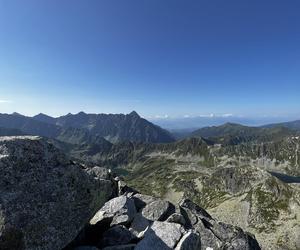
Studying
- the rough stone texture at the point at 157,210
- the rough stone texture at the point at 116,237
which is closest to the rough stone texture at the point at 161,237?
the rough stone texture at the point at 116,237

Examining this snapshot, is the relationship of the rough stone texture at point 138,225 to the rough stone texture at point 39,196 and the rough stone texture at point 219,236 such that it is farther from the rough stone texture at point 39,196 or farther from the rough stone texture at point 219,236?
the rough stone texture at point 219,236

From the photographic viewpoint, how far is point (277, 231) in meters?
143

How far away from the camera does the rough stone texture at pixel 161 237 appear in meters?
16.0

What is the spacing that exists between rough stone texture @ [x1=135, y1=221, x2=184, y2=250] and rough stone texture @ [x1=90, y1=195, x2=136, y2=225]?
404cm

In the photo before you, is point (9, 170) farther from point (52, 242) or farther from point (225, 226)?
point (225, 226)

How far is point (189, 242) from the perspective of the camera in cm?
1647

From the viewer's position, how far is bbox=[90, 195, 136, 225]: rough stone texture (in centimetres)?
2134

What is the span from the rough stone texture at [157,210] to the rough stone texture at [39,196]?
7082mm

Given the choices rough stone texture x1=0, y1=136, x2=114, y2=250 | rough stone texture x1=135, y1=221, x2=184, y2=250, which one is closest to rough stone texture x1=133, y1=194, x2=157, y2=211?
rough stone texture x1=135, y1=221, x2=184, y2=250

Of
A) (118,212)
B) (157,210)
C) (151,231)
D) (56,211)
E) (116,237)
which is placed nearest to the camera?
(56,211)

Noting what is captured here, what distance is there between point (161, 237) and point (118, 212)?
20.5ft

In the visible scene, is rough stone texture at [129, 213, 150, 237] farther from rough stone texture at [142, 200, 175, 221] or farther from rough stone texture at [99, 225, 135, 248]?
rough stone texture at [142, 200, 175, 221]


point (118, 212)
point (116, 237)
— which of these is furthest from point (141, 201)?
point (116, 237)

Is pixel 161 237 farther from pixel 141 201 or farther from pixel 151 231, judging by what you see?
pixel 141 201
